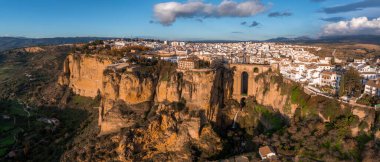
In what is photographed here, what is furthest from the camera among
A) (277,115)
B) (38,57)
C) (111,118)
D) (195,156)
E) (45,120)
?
(38,57)

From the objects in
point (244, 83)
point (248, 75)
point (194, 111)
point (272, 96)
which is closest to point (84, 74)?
point (194, 111)

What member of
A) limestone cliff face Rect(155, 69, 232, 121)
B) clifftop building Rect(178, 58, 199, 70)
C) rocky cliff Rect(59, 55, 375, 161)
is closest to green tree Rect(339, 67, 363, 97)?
rocky cliff Rect(59, 55, 375, 161)

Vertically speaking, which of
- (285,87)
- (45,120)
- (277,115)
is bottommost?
(45,120)

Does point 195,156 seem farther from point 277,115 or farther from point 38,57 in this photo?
point 38,57

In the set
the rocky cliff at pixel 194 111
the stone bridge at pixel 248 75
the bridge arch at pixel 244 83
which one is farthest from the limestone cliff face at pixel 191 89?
the bridge arch at pixel 244 83

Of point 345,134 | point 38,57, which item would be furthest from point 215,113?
point 38,57

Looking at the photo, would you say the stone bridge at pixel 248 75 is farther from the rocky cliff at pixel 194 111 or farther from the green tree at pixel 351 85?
the green tree at pixel 351 85
